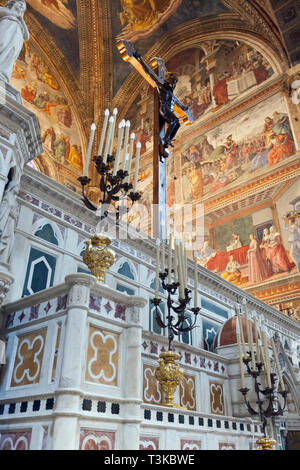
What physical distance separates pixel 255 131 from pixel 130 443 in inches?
479

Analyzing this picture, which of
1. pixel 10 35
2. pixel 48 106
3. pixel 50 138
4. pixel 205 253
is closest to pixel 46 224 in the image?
pixel 10 35

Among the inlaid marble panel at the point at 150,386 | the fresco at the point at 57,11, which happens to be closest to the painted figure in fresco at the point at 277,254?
the inlaid marble panel at the point at 150,386

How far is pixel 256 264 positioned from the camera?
11.1 m

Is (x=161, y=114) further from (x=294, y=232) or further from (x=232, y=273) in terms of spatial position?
(x=232, y=273)

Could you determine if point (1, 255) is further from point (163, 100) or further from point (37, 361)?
point (163, 100)

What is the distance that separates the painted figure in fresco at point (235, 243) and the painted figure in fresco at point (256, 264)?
0.37 m

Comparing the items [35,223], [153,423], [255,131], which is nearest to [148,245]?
[35,223]

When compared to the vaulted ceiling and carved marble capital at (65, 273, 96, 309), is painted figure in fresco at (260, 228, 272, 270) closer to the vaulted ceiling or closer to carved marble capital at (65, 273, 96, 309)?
the vaulted ceiling

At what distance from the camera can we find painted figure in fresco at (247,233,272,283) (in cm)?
1080

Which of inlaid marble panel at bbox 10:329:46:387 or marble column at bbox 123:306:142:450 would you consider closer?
marble column at bbox 123:306:142:450

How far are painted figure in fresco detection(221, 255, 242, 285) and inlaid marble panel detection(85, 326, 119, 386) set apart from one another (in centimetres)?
904

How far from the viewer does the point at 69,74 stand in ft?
51.2

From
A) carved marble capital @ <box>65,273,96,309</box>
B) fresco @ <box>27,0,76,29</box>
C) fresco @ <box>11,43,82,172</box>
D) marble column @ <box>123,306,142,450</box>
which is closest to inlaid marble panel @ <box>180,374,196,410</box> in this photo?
marble column @ <box>123,306,142,450</box>

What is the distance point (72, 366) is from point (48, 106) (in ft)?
46.0
